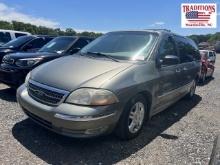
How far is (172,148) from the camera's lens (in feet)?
15.4

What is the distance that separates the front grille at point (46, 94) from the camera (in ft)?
13.6

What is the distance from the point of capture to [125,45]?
5.50 meters

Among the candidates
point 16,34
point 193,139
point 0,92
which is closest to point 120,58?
point 193,139

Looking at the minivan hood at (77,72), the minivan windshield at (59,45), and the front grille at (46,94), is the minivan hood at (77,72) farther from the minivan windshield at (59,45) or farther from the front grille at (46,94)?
the minivan windshield at (59,45)

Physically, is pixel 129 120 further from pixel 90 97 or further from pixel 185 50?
pixel 185 50

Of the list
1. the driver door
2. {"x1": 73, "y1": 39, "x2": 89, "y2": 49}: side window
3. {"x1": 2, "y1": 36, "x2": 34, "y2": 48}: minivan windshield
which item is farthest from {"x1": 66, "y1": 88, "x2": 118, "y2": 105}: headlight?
{"x1": 2, "y1": 36, "x2": 34, "y2": 48}: minivan windshield

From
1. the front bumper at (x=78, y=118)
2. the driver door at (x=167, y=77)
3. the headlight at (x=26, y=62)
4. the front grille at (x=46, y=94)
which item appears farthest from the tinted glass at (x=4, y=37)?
the front bumper at (x=78, y=118)

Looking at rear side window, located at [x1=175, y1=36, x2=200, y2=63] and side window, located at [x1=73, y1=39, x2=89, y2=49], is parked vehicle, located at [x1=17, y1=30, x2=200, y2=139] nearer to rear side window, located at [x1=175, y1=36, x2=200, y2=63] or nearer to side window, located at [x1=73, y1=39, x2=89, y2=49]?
rear side window, located at [x1=175, y1=36, x2=200, y2=63]

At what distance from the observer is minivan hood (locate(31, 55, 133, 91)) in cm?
422

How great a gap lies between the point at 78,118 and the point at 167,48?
2.64m

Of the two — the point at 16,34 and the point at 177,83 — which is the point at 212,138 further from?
the point at 16,34

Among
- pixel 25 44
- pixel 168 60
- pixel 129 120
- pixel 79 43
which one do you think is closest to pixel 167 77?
pixel 168 60

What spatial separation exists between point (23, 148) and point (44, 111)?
64cm

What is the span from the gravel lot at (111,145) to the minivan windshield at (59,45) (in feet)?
8.41
